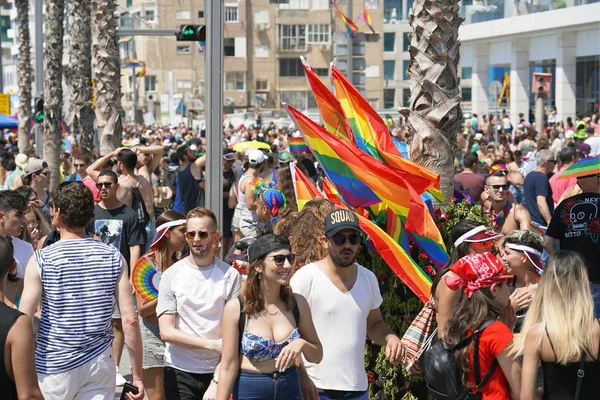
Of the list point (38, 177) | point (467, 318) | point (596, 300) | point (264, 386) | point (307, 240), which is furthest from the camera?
point (38, 177)

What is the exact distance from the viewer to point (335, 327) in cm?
580

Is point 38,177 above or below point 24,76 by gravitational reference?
below

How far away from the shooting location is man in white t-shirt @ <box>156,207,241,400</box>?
6.16 metres

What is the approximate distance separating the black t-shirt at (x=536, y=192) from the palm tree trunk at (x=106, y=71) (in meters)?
7.18

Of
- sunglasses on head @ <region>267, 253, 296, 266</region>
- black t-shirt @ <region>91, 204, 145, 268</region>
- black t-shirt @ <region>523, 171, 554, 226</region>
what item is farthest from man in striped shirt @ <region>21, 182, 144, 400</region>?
black t-shirt @ <region>523, 171, 554, 226</region>

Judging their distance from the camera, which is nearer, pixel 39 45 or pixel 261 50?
pixel 39 45

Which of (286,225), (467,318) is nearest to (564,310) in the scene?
(467,318)

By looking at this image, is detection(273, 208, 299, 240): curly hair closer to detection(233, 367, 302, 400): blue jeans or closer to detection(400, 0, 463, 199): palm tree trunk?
detection(400, 0, 463, 199): palm tree trunk

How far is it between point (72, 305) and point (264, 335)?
1.07 meters

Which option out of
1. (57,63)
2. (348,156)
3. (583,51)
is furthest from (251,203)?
(583,51)

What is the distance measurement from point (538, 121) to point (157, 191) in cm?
1990

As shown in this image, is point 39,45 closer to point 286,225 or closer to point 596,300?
point 286,225

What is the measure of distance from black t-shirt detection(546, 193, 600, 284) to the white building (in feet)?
96.6

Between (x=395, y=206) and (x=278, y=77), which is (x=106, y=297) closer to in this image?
(x=395, y=206)
